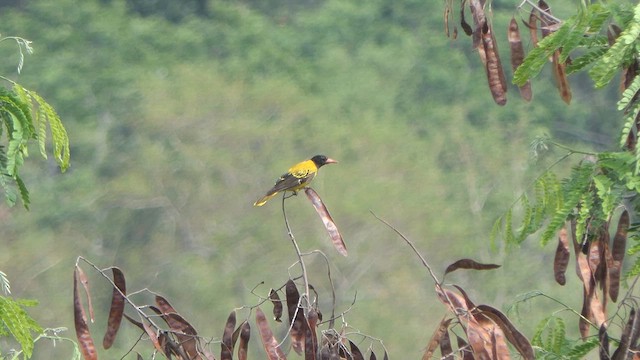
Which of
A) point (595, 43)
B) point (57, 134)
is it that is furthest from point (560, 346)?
point (57, 134)

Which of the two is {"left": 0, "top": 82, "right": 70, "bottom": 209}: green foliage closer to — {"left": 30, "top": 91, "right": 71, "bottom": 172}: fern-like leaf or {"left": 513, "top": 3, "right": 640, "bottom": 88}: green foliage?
{"left": 30, "top": 91, "right": 71, "bottom": 172}: fern-like leaf

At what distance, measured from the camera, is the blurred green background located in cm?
1392

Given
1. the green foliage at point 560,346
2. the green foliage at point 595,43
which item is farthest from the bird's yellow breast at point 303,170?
the green foliage at point 595,43

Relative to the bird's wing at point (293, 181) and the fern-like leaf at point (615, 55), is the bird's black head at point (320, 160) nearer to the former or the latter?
the bird's wing at point (293, 181)

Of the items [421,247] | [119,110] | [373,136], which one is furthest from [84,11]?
[421,247]

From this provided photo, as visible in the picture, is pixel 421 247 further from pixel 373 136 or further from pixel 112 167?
pixel 112 167

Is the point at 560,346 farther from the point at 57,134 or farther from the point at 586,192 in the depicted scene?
the point at 57,134

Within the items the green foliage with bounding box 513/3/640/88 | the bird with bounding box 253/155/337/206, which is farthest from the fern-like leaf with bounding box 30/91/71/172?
the bird with bounding box 253/155/337/206

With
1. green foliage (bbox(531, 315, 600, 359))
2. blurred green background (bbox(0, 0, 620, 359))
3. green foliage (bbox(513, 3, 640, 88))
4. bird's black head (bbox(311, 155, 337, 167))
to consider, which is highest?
green foliage (bbox(513, 3, 640, 88))

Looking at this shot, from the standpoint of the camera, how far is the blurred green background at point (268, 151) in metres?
13.9

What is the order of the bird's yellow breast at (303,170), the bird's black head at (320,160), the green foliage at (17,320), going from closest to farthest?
1. the green foliage at (17,320)
2. the bird's yellow breast at (303,170)
3. the bird's black head at (320,160)

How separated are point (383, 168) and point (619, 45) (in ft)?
40.4

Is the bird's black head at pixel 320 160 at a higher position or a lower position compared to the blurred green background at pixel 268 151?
higher

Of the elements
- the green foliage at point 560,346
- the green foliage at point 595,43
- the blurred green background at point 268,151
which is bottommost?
the blurred green background at point 268,151
